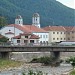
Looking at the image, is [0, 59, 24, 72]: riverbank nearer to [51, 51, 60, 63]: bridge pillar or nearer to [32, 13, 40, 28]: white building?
[51, 51, 60, 63]: bridge pillar

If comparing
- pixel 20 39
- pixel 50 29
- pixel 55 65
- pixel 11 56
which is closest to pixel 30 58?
pixel 11 56

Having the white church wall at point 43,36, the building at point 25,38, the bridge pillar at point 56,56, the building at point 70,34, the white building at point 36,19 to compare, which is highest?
the white building at point 36,19

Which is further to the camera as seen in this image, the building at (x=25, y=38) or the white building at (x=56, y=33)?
the white building at (x=56, y=33)

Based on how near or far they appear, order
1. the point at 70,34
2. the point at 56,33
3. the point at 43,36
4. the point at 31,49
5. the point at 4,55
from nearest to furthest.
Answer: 1. the point at 31,49
2. the point at 4,55
3. the point at 43,36
4. the point at 56,33
5. the point at 70,34

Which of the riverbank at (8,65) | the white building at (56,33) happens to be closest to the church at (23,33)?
the white building at (56,33)

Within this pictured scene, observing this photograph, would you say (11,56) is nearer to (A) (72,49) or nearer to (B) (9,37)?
(A) (72,49)

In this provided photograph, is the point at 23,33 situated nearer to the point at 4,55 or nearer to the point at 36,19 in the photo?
the point at 36,19

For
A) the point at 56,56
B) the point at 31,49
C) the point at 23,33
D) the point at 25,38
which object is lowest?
the point at 56,56

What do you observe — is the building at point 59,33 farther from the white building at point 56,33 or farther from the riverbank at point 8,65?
the riverbank at point 8,65

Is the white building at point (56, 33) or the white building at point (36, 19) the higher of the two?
the white building at point (36, 19)

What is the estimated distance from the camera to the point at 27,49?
8000cm

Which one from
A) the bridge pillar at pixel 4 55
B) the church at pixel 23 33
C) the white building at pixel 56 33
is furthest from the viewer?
the white building at pixel 56 33

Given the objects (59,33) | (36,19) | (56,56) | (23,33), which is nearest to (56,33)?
(59,33)

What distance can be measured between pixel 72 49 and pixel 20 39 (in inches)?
1261
